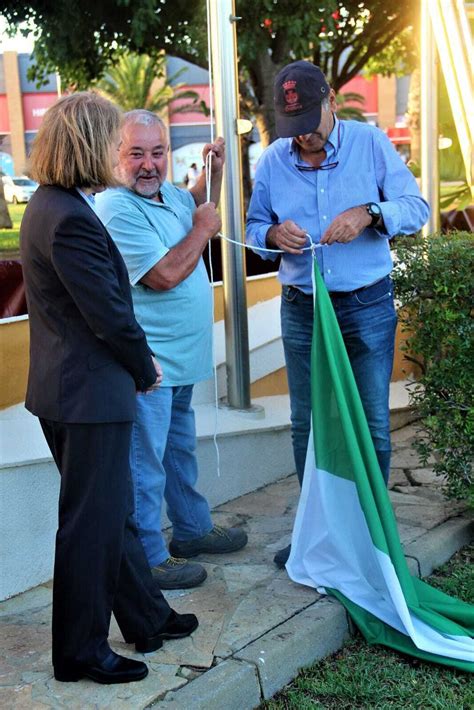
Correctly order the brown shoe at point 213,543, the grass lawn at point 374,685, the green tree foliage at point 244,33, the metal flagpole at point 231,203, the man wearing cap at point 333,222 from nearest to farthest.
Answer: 1. the grass lawn at point 374,685
2. the man wearing cap at point 333,222
3. the brown shoe at point 213,543
4. the metal flagpole at point 231,203
5. the green tree foliage at point 244,33

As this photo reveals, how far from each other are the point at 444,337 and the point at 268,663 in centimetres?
179

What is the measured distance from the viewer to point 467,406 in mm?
4203

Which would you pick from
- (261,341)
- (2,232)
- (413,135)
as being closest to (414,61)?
(413,135)

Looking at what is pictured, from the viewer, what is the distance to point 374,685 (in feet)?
10.4

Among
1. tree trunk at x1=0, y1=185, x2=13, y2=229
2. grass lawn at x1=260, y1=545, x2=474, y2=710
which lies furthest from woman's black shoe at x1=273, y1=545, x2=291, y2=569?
tree trunk at x1=0, y1=185, x2=13, y2=229

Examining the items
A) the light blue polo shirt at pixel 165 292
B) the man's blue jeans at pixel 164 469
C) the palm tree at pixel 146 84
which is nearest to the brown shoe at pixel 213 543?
the man's blue jeans at pixel 164 469

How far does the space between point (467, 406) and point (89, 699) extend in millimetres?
2215

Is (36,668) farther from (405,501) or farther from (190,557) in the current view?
(405,501)

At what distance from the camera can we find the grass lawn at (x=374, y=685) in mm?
3068

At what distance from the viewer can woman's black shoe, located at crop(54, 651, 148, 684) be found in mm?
→ 2971

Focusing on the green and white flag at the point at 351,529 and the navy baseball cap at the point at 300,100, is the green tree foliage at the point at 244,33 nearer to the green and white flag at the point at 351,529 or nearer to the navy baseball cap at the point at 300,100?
the navy baseball cap at the point at 300,100

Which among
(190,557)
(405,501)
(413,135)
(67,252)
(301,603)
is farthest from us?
(413,135)

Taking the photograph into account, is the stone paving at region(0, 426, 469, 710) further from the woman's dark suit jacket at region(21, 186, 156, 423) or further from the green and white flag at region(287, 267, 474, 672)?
the woman's dark suit jacket at region(21, 186, 156, 423)

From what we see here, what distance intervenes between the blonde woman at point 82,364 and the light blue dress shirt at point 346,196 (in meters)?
1.09
